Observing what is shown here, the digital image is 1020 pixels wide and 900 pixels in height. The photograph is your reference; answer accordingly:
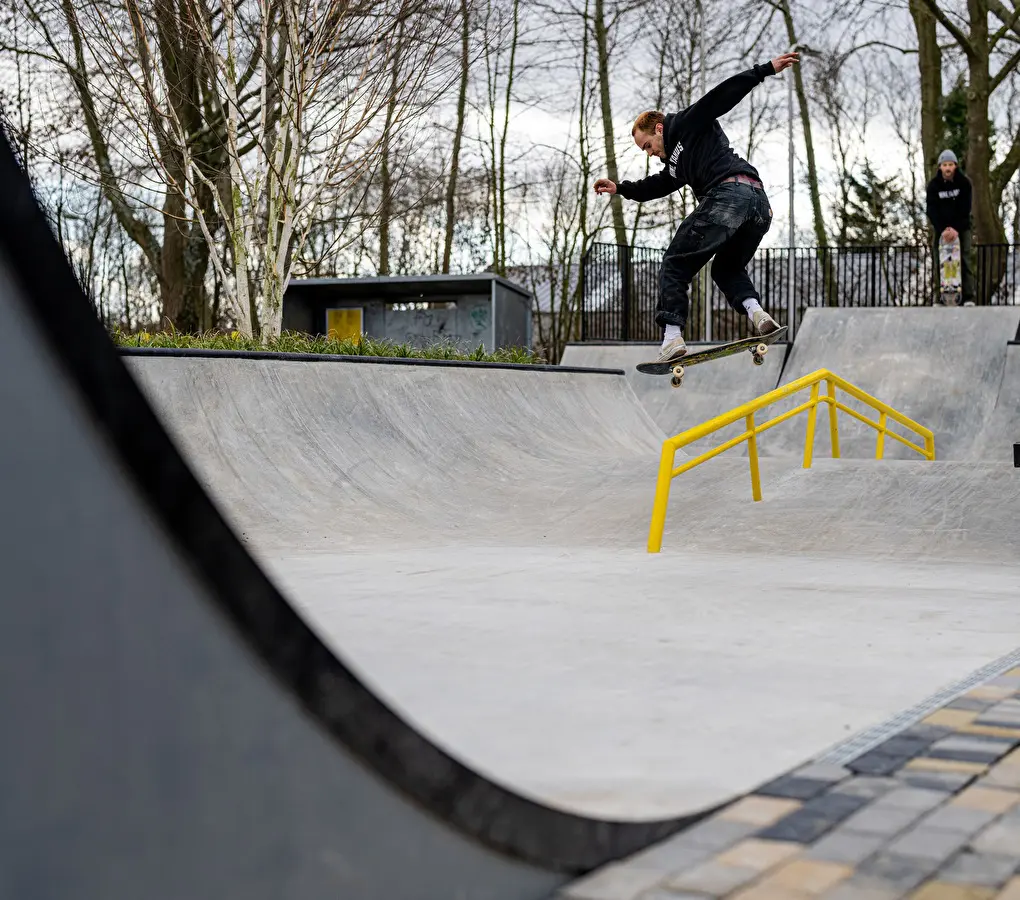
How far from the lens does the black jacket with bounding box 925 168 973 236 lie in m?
16.5

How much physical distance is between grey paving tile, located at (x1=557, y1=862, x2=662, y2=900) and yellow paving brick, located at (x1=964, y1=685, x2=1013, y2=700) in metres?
1.79

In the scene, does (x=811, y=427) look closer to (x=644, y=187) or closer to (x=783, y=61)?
(x=644, y=187)

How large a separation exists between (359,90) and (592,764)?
12297mm

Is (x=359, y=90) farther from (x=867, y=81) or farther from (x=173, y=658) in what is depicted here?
(x=867, y=81)

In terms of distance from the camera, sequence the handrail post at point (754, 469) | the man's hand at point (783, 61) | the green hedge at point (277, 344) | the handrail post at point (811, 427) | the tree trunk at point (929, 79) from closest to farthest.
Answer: the man's hand at point (783, 61) < the handrail post at point (754, 469) < the handrail post at point (811, 427) < the green hedge at point (277, 344) < the tree trunk at point (929, 79)

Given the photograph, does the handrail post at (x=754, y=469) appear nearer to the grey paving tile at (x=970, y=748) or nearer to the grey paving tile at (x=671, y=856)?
the grey paving tile at (x=970, y=748)

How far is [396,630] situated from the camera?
4660 millimetres

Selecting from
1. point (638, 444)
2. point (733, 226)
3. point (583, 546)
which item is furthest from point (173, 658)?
point (638, 444)

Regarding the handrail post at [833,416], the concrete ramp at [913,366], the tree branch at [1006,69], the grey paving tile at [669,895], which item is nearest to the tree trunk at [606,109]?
the tree branch at [1006,69]

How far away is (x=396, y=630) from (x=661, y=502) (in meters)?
3.64

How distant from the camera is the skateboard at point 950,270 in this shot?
55.2 feet

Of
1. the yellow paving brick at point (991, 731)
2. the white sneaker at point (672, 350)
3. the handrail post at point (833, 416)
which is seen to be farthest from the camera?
the handrail post at point (833, 416)

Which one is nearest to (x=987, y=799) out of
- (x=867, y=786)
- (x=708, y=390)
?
(x=867, y=786)

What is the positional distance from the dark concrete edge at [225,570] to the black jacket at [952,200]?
646 inches
